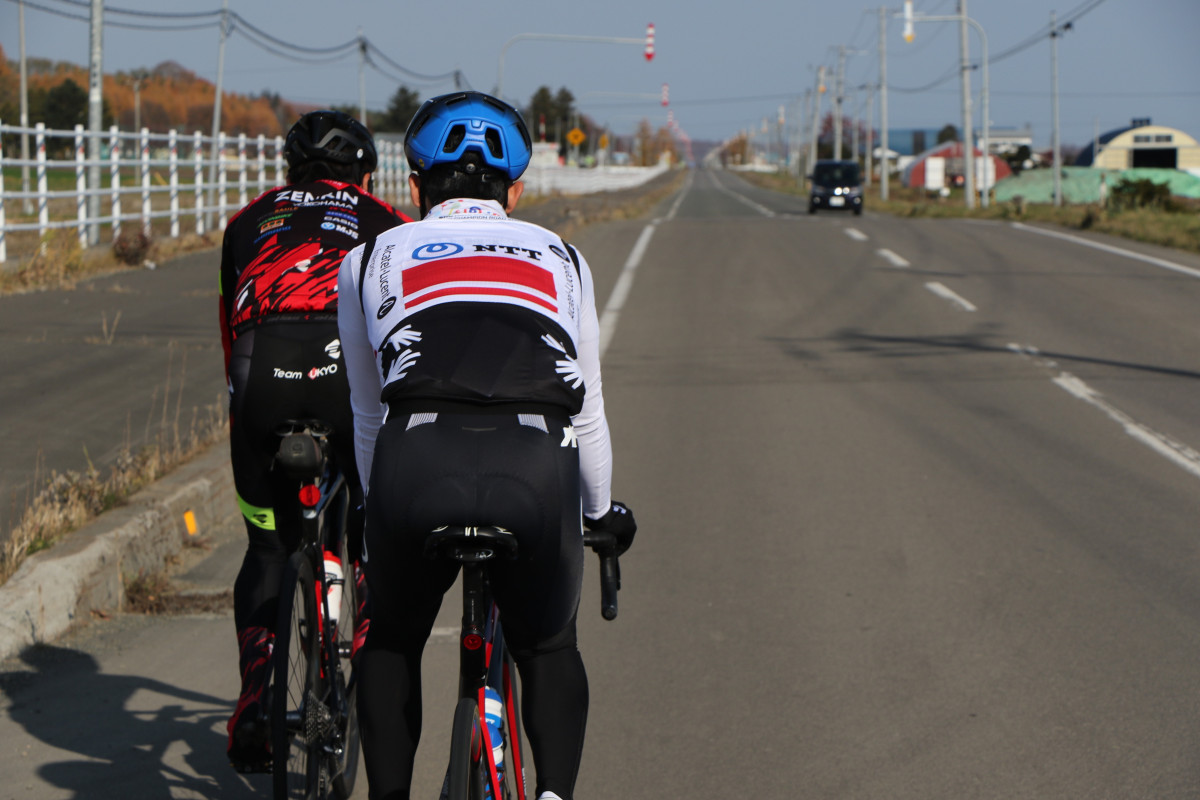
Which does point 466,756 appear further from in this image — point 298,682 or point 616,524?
point 298,682

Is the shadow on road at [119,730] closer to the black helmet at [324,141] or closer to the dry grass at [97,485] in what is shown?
the dry grass at [97,485]

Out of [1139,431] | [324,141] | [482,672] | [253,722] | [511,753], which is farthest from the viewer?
[1139,431]

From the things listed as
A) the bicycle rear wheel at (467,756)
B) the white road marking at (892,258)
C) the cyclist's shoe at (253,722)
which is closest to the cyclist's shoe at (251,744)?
the cyclist's shoe at (253,722)

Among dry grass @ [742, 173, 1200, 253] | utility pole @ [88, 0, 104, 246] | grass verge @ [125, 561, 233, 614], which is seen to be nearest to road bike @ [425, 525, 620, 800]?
grass verge @ [125, 561, 233, 614]

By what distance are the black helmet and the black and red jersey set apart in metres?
0.09

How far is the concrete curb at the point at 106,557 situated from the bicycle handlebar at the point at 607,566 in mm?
2820

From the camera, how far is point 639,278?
57.7ft

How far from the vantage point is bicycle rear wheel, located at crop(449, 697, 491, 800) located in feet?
7.45

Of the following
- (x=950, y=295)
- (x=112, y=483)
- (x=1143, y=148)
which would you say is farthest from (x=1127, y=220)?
(x=1143, y=148)

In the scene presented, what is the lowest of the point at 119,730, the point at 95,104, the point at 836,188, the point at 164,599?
the point at 119,730

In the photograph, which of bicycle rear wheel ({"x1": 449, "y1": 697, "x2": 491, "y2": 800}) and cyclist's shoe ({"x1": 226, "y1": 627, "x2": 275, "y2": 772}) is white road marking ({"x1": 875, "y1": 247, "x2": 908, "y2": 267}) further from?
bicycle rear wheel ({"x1": 449, "y1": 697, "x2": 491, "y2": 800})

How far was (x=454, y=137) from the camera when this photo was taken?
8.60 ft

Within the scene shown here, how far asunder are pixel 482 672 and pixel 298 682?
3.18ft

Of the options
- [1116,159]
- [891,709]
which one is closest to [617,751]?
[891,709]
